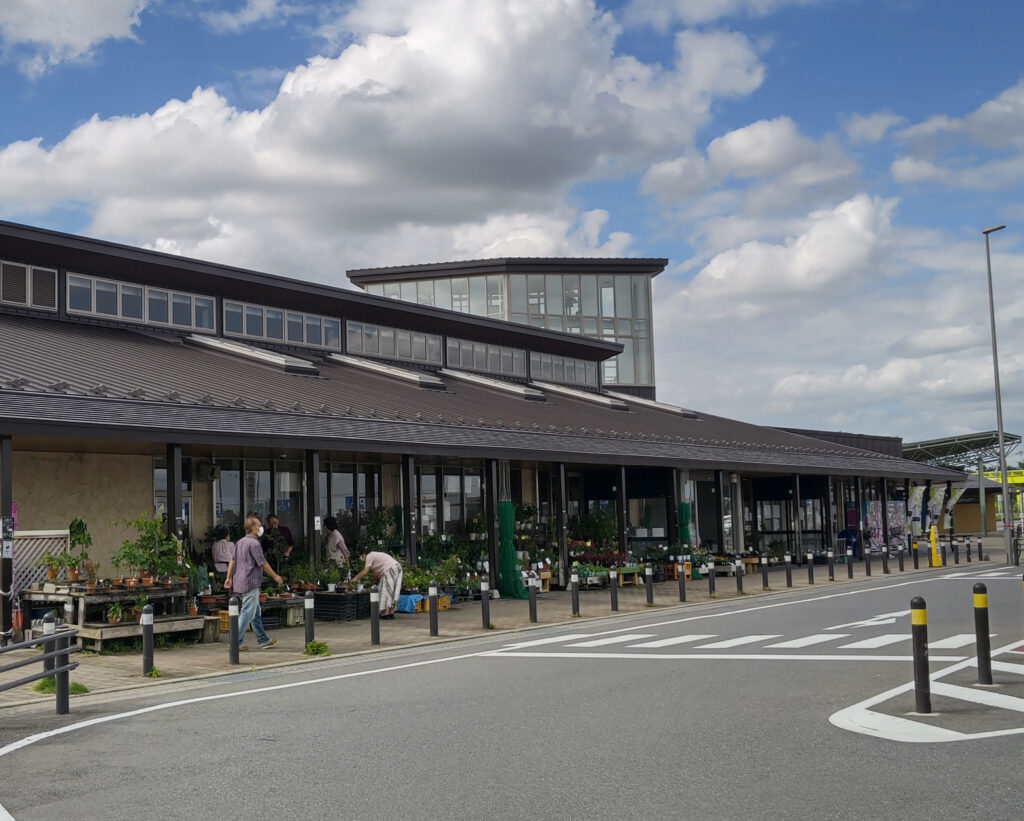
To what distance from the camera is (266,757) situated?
8.33 m

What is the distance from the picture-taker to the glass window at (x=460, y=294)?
60938mm

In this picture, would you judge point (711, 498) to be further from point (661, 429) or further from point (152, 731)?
point (152, 731)

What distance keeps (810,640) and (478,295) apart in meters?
46.8

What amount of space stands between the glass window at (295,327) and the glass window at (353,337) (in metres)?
2.04

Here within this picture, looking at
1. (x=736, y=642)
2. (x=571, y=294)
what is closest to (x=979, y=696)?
(x=736, y=642)

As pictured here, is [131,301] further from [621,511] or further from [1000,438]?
[1000,438]

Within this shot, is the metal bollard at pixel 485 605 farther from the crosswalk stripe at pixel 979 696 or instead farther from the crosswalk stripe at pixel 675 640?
the crosswalk stripe at pixel 979 696

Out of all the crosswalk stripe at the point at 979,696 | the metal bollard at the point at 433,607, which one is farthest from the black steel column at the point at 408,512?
the crosswalk stripe at the point at 979,696

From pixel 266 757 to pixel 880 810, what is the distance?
443cm

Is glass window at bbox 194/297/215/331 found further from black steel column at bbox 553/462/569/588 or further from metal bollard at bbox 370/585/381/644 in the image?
metal bollard at bbox 370/585/381/644

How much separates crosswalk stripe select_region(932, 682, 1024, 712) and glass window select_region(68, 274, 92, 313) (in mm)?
22005

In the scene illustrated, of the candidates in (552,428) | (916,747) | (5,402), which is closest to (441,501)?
A: (552,428)

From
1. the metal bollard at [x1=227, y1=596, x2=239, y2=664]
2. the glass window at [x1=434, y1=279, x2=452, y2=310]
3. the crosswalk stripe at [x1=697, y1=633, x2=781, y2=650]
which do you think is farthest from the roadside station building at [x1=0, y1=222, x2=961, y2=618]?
the glass window at [x1=434, y1=279, x2=452, y2=310]

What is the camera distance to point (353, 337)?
35.0 m
